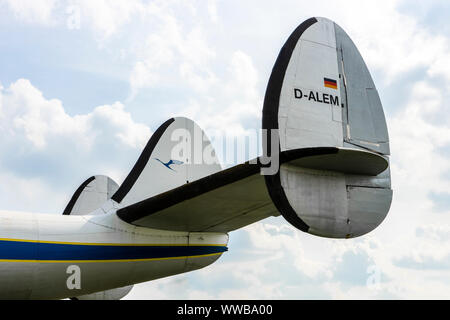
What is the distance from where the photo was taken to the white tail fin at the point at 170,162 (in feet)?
42.4

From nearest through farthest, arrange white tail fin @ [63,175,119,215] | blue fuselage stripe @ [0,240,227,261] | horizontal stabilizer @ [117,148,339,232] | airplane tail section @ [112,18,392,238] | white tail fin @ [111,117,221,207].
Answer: airplane tail section @ [112,18,392,238], horizontal stabilizer @ [117,148,339,232], blue fuselage stripe @ [0,240,227,261], white tail fin @ [111,117,221,207], white tail fin @ [63,175,119,215]

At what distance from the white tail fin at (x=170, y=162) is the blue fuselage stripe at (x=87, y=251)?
159 centimetres

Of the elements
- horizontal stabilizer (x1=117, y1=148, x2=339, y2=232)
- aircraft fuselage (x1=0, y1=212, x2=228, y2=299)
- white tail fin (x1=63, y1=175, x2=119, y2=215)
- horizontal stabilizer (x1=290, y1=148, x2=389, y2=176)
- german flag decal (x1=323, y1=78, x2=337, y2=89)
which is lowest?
aircraft fuselage (x1=0, y1=212, x2=228, y2=299)

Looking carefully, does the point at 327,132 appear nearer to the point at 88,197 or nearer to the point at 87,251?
the point at 87,251

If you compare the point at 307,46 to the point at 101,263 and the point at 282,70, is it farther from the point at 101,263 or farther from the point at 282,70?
the point at 101,263

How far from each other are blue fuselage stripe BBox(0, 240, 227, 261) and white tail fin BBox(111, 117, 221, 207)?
5.21 feet

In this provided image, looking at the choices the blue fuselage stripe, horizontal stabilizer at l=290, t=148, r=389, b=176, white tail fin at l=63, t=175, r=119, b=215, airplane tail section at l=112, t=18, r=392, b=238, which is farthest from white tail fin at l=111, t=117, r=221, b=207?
horizontal stabilizer at l=290, t=148, r=389, b=176

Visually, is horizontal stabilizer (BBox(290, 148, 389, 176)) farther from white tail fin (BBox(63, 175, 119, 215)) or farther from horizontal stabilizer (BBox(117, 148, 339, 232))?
white tail fin (BBox(63, 175, 119, 215))

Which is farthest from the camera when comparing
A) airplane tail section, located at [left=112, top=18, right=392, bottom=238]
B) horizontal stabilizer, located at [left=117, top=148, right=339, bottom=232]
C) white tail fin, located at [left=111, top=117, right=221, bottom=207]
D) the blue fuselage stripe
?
white tail fin, located at [left=111, top=117, right=221, bottom=207]

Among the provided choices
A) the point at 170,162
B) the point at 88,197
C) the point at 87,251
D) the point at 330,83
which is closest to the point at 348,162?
the point at 330,83

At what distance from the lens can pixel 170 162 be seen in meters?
13.7

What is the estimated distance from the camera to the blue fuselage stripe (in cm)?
973

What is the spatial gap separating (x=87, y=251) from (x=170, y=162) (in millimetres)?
3884
